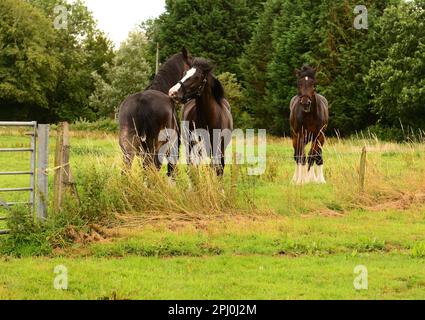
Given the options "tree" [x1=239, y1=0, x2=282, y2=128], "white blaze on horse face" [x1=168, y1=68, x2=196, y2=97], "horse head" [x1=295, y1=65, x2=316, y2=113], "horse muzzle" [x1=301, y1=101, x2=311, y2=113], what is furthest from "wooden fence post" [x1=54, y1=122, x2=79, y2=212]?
"tree" [x1=239, y1=0, x2=282, y2=128]

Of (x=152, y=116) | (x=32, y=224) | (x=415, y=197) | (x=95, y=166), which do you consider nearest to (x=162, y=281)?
(x=32, y=224)

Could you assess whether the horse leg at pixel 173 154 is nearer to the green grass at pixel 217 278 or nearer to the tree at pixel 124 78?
the green grass at pixel 217 278

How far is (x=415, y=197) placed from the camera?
503 inches

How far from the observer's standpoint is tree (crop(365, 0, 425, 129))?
38.1m

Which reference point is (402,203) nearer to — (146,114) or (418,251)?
(418,251)

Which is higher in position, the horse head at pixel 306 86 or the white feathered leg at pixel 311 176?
the horse head at pixel 306 86

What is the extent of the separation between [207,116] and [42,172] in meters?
4.19

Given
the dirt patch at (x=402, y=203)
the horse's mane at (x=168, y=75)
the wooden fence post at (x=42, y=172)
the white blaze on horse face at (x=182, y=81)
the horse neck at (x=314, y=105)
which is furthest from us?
the horse neck at (x=314, y=105)

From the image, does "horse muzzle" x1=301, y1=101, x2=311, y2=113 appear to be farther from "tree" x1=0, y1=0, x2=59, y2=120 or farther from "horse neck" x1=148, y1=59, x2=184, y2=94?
"tree" x1=0, y1=0, x2=59, y2=120

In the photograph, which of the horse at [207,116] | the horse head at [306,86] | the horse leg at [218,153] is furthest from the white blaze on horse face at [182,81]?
the horse head at [306,86]

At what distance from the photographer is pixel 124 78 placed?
55750mm

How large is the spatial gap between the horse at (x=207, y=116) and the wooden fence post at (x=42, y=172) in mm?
3178

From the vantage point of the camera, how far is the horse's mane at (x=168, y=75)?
13.1 metres

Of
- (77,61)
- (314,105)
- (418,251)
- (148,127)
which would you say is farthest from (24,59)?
(418,251)
